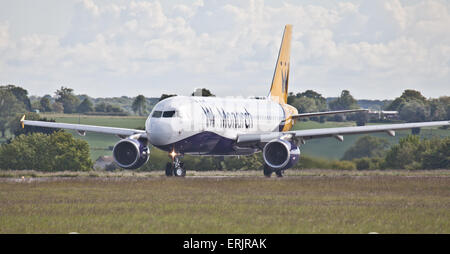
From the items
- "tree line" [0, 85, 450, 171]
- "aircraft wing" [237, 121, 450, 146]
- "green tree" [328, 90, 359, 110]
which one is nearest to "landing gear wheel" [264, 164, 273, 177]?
"aircraft wing" [237, 121, 450, 146]

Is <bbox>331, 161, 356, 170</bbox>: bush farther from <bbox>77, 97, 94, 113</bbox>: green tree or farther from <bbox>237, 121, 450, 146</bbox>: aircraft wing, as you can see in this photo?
<bbox>77, 97, 94, 113</bbox>: green tree

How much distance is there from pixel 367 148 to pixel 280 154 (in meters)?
10.7

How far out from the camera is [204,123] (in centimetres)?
4341

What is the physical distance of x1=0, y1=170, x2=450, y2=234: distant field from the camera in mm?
21328

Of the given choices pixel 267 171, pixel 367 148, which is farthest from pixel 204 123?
pixel 367 148

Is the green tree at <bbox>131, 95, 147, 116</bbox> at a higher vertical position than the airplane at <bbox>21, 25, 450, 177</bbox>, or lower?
higher

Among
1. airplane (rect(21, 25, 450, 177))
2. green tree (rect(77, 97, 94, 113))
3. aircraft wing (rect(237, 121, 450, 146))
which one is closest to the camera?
airplane (rect(21, 25, 450, 177))

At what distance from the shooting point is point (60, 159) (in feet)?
193

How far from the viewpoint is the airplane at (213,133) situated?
41.4 meters

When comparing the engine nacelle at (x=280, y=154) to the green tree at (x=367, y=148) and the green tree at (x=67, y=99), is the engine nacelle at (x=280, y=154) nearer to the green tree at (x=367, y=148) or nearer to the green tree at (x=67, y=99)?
the green tree at (x=367, y=148)

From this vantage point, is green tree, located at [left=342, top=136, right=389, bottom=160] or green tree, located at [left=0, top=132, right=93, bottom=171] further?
green tree, located at [left=0, top=132, right=93, bottom=171]

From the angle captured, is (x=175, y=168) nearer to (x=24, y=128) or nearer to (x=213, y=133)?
(x=213, y=133)

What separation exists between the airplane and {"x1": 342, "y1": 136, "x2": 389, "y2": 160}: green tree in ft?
17.3
